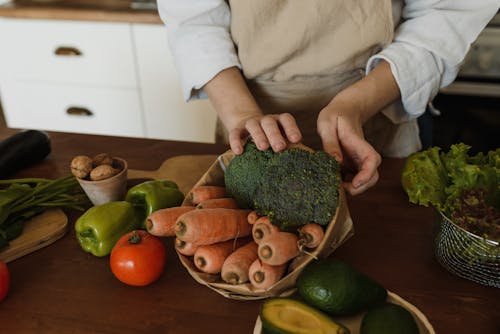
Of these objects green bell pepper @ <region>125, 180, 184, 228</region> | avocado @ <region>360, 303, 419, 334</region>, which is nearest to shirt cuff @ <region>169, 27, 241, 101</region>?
green bell pepper @ <region>125, 180, 184, 228</region>

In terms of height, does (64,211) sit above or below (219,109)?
below

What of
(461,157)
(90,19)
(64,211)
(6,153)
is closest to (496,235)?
(461,157)

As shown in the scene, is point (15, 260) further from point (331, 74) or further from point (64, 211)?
point (331, 74)

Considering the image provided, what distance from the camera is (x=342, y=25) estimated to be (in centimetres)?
100

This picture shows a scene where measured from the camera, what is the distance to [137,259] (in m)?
0.71

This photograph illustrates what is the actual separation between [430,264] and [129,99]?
159cm

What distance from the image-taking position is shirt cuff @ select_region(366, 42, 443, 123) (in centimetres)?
96

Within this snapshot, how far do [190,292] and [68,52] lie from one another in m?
1.55

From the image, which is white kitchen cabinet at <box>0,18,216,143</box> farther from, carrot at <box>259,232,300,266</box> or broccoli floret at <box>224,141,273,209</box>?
carrot at <box>259,232,300,266</box>

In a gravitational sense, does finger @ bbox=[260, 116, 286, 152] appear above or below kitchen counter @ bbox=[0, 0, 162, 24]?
above

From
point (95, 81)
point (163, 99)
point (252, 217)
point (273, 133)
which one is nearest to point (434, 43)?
point (273, 133)

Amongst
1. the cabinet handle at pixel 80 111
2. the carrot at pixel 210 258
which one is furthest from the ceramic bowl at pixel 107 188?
the cabinet handle at pixel 80 111

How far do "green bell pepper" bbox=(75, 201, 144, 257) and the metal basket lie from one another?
1.61 feet

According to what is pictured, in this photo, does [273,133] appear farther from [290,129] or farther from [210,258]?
[210,258]
